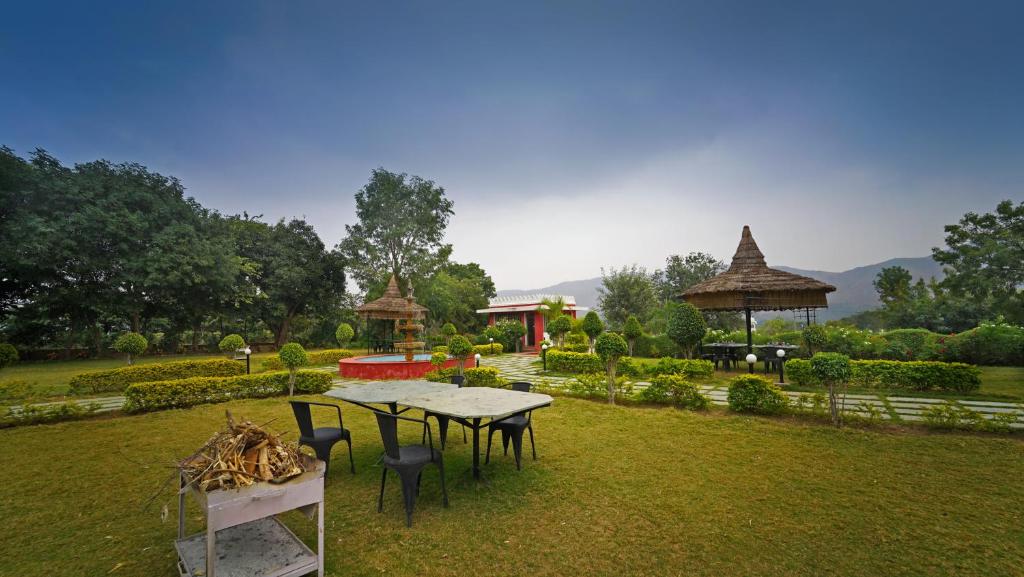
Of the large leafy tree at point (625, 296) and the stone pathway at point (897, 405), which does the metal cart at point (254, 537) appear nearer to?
the stone pathway at point (897, 405)

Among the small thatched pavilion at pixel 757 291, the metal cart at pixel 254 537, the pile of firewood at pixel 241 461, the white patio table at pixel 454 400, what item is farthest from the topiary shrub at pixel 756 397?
the pile of firewood at pixel 241 461

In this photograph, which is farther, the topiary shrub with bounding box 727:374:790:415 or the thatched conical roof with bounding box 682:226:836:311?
the thatched conical roof with bounding box 682:226:836:311

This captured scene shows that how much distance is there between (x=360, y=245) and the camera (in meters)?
25.0

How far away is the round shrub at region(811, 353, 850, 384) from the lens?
5.18 m

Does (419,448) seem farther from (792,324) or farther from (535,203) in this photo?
(792,324)

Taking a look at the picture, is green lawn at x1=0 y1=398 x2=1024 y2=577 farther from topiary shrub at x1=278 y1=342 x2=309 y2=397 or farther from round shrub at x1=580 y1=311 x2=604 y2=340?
round shrub at x1=580 y1=311 x2=604 y2=340

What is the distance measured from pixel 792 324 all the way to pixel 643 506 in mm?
14308

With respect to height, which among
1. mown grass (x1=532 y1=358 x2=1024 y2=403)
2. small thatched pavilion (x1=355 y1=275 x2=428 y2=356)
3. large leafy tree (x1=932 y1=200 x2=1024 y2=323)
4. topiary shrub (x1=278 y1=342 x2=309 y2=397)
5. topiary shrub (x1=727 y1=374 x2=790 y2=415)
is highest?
large leafy tree (x1=932 y1=200 x2=1024 y2=323)

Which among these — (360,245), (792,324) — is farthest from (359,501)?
(360,245)

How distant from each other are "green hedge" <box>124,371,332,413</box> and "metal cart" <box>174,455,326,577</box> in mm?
6419

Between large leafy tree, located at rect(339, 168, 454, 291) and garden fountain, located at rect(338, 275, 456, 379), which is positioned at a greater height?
large leafy tree, located at rect(339, 168, 454, 291)

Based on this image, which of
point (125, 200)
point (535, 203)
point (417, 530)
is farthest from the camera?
point (535, 203)

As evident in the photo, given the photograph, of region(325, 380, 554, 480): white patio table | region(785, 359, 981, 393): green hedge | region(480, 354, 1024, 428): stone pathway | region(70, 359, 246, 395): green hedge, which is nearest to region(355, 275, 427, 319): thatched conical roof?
region(70, 359, 246, 395): green hedge

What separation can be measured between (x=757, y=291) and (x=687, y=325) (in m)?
1.93
